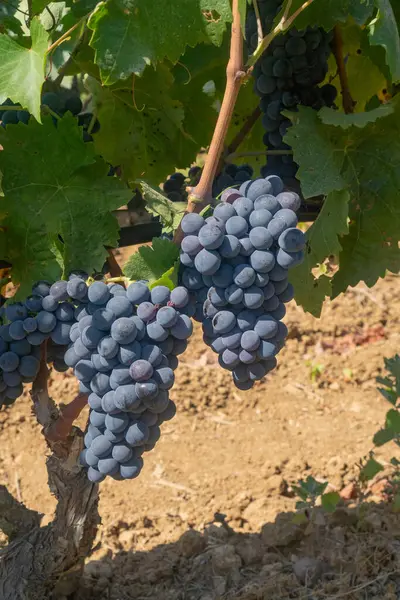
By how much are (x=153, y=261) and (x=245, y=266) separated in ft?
0.62

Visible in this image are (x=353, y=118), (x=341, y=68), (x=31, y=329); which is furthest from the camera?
(x=341, y=68)

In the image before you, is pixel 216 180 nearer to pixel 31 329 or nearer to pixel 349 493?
pixel 31 329

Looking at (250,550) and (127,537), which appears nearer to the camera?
(250,550)

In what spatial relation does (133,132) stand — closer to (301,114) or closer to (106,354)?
(301,114)

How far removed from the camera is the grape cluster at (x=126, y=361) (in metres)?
1.33

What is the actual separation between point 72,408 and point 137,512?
126cm

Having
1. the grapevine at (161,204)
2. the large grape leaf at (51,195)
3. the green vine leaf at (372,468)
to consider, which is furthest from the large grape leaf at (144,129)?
the green vine leaf at (372,468)

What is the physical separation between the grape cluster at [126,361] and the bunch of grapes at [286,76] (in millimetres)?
660

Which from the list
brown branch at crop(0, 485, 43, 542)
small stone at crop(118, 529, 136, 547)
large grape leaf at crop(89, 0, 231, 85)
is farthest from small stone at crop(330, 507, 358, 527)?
large grape leaf at crop(89, 0, 231, 85)

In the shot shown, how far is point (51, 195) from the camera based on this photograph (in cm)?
166

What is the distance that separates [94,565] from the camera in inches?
95.9

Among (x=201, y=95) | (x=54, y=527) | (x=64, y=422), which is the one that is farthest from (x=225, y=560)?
(x=201, y=95)

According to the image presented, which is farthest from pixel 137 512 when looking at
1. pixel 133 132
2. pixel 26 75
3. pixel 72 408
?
pixel 26 75

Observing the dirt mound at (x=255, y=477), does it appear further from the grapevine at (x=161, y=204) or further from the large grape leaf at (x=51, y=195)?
the large grape leaf at (x=51, y=195)
